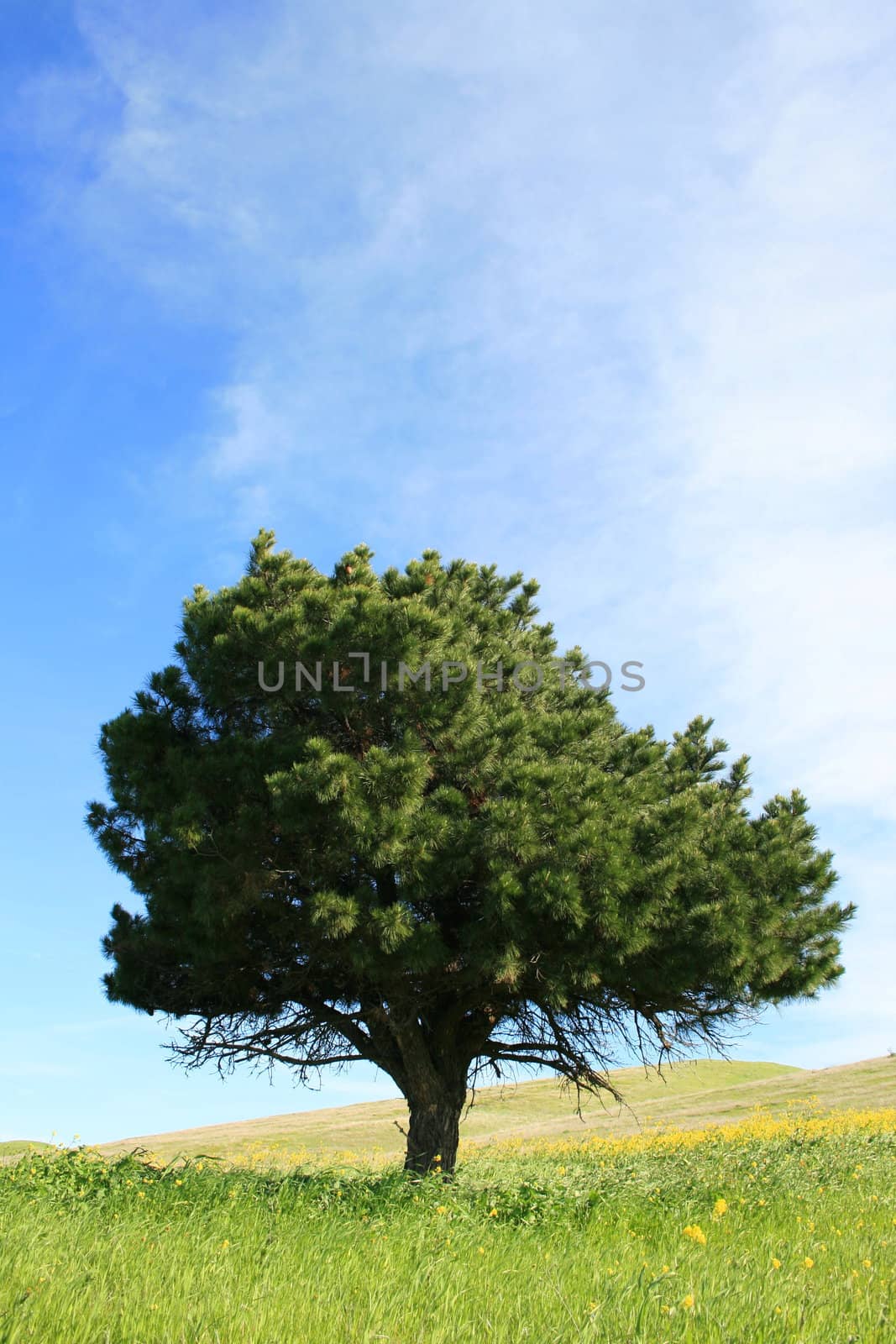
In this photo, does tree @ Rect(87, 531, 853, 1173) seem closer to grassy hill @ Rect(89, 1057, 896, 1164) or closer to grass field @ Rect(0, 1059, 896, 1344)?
grass field @ Rect(0, 1059, 896, 1344)

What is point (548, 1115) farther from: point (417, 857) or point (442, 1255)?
point (442, 1255)

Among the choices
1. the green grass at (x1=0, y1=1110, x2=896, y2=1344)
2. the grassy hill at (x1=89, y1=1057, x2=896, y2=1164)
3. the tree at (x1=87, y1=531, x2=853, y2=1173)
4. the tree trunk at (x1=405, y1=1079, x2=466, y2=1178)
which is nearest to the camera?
the green grass at (x1=0, y1=1110, x2=896, y2=1344)

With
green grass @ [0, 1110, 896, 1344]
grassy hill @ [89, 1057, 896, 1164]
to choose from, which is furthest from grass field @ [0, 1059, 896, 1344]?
grassy hill @ [89, 1057, 896, 1164]

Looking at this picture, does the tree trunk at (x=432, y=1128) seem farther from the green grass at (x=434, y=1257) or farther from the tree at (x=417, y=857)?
the green grass at (x=434, y=1257)

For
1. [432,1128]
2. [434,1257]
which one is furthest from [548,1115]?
[434,1257]

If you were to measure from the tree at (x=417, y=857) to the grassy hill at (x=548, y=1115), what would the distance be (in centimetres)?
598

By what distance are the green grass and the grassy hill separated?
30.7ft

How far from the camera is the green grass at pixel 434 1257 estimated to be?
4.11 meters

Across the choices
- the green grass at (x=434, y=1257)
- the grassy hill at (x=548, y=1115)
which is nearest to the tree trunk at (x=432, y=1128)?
the green grass at (x=434, y=1257)

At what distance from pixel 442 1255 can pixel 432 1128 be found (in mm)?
6287

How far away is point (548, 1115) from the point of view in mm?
30375

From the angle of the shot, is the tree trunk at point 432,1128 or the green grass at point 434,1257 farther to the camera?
the tree trunk at point 432,1128

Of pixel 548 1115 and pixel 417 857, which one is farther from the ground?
pixel 417 857

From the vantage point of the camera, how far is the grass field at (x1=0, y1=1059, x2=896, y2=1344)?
13.5 ft
